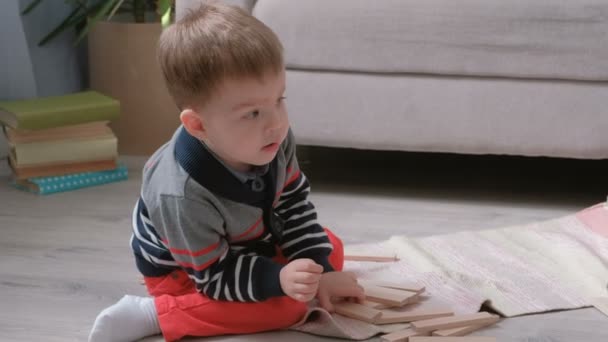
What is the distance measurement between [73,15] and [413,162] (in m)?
1.01

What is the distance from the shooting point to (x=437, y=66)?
1855 millimetres

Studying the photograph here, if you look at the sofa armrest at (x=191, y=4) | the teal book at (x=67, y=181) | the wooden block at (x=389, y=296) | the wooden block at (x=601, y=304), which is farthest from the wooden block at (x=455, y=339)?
the teal book at (x=67, y=181)

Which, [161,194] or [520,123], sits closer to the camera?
[161,194]

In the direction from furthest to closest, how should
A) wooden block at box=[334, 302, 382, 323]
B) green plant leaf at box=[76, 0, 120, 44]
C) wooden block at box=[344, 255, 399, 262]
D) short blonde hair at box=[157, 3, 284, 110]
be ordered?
green plant leaf at box=[76, 0, 120, 44] < wooden block at box=[344, 255, 399, 262] < wooden block at box=[334, 302, 382, 323] < short blonde hair at box=[157, 3, 284, 110]

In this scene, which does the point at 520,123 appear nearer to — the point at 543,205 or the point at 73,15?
the point at 543,205

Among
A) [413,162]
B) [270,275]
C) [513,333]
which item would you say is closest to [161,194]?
[270,275]

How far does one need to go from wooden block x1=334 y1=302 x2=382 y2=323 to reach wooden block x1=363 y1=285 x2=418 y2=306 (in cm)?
4

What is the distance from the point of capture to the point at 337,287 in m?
1.35

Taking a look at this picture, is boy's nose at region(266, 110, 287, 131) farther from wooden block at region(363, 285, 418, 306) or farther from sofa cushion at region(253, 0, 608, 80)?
sofa cushion at region(253, 0, 608, 80)

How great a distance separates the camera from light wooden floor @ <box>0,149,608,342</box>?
1348 mm

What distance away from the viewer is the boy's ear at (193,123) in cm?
126

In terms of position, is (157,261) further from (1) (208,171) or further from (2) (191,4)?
(2) (191,4)

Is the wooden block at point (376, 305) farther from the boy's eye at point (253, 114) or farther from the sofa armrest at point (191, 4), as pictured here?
the sofa armrest at point (191, 4)

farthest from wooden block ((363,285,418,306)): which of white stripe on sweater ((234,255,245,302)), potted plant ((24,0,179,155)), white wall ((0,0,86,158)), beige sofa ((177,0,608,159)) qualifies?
white wall ((0,0,86,158))
